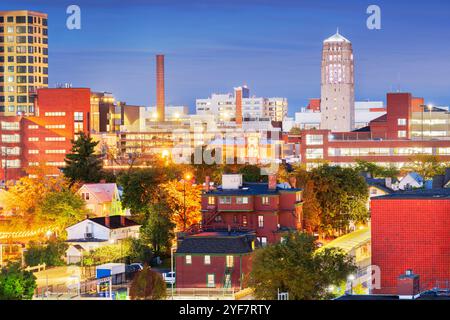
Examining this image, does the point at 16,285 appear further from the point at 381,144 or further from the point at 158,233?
the point at 381,144

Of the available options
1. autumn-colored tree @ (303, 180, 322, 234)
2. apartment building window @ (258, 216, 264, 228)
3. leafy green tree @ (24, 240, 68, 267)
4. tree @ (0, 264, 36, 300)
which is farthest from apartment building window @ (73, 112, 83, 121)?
tree @ (0, 264, 36, 300)

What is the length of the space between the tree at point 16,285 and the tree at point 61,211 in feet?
51.2

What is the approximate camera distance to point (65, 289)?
100 feet

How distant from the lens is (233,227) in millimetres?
38719

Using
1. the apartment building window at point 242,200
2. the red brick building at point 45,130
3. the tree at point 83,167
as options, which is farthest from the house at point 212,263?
the red brick building at point 45,130

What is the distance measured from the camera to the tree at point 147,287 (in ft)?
85.8

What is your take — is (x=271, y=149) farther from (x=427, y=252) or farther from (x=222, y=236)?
(x=427, y=252)

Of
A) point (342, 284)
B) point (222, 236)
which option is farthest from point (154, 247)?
point (342, 284)

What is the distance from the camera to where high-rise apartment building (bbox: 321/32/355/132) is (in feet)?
413

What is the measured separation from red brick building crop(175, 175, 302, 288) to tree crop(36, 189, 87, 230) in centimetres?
634

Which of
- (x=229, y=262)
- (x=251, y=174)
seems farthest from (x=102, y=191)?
(x=229, y=262)

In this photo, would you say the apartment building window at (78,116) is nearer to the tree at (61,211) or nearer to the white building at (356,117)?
the white building at (356,117)

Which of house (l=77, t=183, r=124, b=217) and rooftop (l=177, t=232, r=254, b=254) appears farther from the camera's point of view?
house (l=77, t=183, r=124, b=217)

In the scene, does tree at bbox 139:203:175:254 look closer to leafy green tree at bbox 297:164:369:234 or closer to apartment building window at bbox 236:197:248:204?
apartment building window at bbox 236:197:248:204
